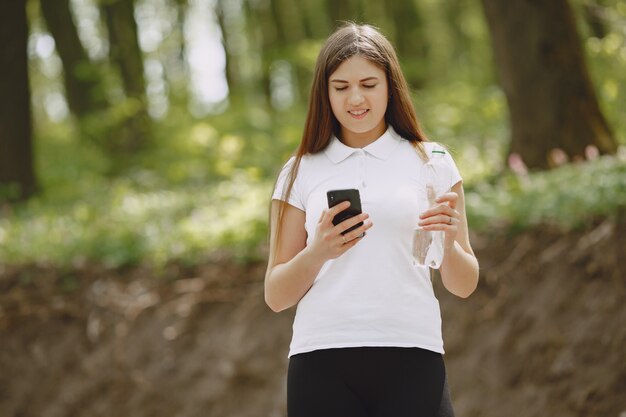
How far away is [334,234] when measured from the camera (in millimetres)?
2504

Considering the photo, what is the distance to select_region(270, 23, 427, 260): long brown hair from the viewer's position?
275cm

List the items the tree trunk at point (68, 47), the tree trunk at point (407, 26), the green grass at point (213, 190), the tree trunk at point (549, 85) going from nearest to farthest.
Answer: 1. the green grass at point (213, 190)
2. the tree trunk at point (549, 85)
3. the tree trunk at point (68, 47)
4. the tree trunk at point (407, 26)

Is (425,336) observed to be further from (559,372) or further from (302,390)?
(559,372)

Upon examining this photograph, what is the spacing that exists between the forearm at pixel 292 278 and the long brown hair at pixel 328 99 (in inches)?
5.2

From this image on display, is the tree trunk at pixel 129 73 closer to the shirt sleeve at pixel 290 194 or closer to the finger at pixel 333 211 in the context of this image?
the shirt sleeve at pixel 290 194

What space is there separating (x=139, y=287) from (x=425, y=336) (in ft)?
19.6

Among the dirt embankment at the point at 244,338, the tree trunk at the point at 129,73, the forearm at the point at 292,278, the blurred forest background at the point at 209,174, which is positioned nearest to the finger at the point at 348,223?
the forearm at the point at 292,278

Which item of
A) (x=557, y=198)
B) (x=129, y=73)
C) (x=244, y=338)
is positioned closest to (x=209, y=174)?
(x=129, y=73)

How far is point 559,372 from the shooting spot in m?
6.07

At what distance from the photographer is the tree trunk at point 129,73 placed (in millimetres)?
13331

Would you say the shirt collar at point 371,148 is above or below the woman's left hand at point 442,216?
above

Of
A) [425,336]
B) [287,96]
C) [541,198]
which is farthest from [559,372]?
[287,96]

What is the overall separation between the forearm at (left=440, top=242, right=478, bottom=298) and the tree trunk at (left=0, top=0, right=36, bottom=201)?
10.0 metres

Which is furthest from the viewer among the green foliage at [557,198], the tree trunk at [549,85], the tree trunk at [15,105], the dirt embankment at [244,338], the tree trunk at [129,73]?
the tree trunk at [129,73]
